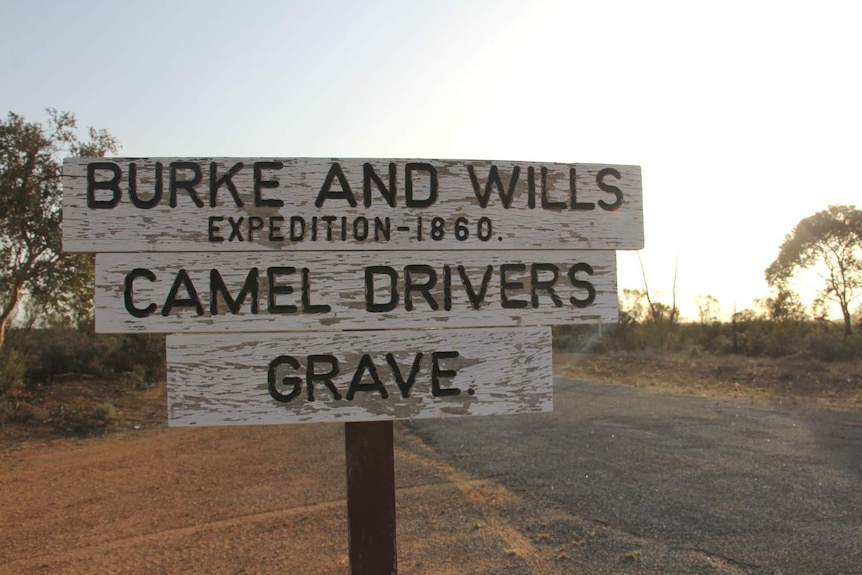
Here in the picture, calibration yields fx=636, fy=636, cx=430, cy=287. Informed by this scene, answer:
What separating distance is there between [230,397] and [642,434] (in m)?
8.70

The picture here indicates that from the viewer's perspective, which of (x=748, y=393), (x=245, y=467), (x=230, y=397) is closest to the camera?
(x=230, y=397)

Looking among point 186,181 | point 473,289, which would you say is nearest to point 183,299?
point 186,181

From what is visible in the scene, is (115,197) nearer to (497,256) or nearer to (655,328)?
(497,256)

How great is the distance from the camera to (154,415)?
13.5 meters

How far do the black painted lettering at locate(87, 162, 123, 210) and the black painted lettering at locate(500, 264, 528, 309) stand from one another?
4.65 ft

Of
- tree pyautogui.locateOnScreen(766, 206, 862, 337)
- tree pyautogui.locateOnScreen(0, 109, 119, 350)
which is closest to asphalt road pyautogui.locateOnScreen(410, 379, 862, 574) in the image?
tree pyautogui.locateOnScreen(0, 109, 119, 350)

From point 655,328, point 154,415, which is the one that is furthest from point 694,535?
point 655,328

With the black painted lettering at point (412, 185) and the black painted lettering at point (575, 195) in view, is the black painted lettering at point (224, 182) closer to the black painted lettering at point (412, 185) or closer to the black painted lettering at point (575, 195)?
the black painted lettering at point (412, 185)

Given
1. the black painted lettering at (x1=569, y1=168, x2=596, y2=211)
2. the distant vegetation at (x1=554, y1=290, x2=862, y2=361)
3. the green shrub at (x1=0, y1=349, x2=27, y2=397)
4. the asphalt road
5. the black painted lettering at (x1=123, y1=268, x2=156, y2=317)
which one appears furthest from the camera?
the distant vegetation at (x1=554, y1=290, x2=862, y2=361)

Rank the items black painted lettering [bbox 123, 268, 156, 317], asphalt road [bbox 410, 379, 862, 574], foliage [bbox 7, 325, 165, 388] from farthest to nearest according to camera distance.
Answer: foliage [bbox 7, 325, 165, 388], asphalt road [bbox 410, 379, 862, 574], black painted lettering [bbox 123, 268, 156, 317]

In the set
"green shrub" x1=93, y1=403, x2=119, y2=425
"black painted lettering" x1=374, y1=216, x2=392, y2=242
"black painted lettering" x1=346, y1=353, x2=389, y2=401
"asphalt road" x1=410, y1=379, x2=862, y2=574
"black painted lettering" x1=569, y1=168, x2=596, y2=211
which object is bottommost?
"asphalt road" x1=410, y1=379, x2=862, y2=574

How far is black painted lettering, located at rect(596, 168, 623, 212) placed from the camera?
2.50 meters

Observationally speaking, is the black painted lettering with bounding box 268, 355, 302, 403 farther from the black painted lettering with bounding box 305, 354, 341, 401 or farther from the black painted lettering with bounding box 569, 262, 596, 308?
the black painted lettering with bounding box 569, 262, 596, 308

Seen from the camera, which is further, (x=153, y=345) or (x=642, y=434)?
(x=153, y=345)
